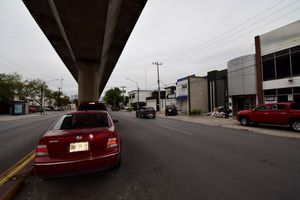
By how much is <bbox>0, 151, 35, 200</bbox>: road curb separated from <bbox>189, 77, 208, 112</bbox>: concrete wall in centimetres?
2674

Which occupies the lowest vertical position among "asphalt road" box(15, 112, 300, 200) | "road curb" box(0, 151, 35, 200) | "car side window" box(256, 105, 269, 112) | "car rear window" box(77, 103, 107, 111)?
"asphalt road" box(15, 112, 300, 200)

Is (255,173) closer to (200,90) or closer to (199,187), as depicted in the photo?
(199,187)

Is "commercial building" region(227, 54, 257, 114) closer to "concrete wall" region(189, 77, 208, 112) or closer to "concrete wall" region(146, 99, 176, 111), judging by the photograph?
"concrete wall" region(189, 77, 208, 112)

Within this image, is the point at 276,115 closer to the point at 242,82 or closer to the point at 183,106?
the point at 242,82

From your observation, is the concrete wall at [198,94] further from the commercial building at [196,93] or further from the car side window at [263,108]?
the car side window at [263,108]

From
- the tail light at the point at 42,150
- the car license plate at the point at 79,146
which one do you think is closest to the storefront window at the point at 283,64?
the car license plate at the point at 79,146

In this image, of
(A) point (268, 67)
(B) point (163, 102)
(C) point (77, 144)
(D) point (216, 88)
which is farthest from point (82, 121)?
(B) point (163, 102)

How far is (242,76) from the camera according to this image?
19.8 meters

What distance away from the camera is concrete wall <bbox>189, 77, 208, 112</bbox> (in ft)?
97.1

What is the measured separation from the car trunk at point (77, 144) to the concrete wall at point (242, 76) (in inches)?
769

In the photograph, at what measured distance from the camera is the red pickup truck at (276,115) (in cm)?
1072

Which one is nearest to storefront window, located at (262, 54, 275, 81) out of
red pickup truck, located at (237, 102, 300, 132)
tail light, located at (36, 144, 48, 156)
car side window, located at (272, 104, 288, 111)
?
red pickup truck, located at (237, 102, 300, 132)

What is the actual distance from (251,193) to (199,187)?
3.13 feet

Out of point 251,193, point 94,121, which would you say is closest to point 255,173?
point 251,193
